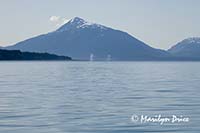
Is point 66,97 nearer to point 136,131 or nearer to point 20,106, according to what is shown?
point 20,106

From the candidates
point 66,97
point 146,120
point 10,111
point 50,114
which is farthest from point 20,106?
point 146,120

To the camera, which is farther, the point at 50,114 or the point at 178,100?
the point at 178,100

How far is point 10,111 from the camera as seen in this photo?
28406 millimetres

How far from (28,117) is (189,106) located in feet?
36.8

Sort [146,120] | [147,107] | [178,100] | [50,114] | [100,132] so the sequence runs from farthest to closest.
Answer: [178,100]
[147,107]
[50,114]
[146,120]
[100,132]

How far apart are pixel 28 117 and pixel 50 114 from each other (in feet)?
5.21

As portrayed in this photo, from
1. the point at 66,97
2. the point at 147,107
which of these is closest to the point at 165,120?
the point at 147,107

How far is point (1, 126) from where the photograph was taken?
23281mm

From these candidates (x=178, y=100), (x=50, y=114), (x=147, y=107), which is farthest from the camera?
(x=178, y=100)

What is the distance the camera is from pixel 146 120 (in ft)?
82.0

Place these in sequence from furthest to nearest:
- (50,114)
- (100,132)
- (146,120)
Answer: (50,114) < (146,120) < (100,132)

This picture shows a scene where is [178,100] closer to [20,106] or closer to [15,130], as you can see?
[20,106]

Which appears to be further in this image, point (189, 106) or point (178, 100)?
point (178, 100)

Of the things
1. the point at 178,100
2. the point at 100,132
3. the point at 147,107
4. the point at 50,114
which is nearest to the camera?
the point at 100,132
